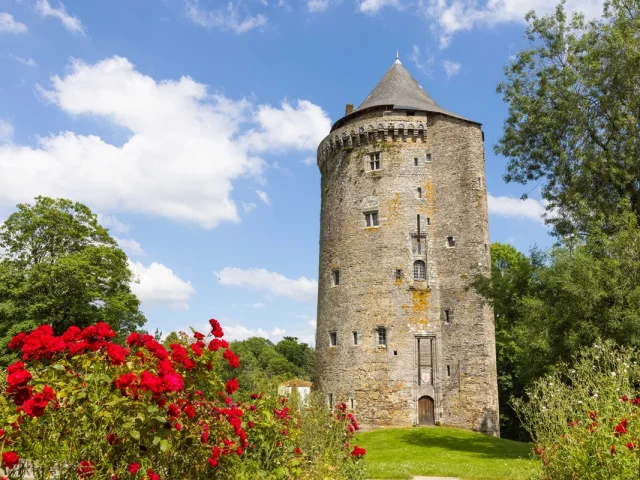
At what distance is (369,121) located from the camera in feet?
111

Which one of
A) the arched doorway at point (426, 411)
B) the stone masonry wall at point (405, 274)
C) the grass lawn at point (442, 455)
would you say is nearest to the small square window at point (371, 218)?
the stone masonry wall at point (405, 274)

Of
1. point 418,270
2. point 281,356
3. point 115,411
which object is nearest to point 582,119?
point 418,270

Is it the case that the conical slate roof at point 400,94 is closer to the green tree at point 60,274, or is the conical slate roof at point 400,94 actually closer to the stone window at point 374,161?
the stone window at point 374,161

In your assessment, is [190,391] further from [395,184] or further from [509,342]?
[509,342]

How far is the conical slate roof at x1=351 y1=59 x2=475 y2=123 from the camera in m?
34.1

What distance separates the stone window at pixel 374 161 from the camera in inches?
1324

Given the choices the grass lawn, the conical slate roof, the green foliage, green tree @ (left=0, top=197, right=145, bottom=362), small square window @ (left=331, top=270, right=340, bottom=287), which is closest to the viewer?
the grass lawn

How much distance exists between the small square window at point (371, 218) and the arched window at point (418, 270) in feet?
11.2

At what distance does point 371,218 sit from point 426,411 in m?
11.4

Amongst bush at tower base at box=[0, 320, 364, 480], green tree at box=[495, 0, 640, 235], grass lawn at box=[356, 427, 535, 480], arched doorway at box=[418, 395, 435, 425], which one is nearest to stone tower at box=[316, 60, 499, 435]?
arched doorway at box=[418, 395, 435, 425]

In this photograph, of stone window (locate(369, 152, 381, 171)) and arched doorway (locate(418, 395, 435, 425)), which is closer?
arched doorway (locate(418, 395, 435, 425))

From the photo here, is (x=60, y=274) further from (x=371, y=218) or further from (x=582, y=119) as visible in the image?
(x=582, y=119)

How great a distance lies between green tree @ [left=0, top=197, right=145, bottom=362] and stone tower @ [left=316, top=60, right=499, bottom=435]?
1238 centimetres

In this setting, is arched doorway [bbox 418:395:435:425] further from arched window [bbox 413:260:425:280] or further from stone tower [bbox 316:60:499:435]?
arched window [bbox 413:260:425:280]
